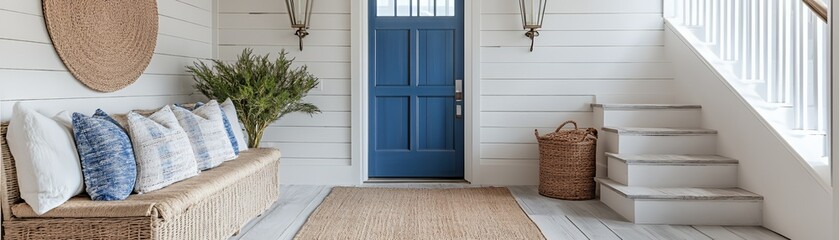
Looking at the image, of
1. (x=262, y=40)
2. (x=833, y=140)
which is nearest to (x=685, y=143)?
(x=833, y=140)

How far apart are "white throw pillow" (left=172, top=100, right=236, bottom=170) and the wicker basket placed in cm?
214

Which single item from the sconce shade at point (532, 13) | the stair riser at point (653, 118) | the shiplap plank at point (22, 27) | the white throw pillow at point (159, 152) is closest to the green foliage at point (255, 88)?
the white throw pillow at point (159, 152)

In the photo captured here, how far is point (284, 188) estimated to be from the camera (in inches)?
170

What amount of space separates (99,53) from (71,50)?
0.67ft

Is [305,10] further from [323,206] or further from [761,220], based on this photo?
[761,220]

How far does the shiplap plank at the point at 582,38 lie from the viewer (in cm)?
439

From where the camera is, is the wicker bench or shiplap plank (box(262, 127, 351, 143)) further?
shiplap plank (box(262, 127, 351, 143))

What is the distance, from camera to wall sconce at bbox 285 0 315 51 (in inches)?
169

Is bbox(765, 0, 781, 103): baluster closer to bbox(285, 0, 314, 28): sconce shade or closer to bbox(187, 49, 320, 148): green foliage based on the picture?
bbox(187, 49, 320, 148): green foliage

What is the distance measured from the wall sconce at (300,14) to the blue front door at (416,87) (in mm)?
527

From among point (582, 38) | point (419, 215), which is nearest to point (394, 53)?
point (582, 38)

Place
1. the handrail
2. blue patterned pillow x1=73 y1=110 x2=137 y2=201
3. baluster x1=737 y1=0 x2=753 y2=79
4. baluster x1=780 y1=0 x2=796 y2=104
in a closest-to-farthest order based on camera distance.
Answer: blue patterned pillow x1=73 y1=110 x2=137 y2=201
the handrail
baluster x1=780 y1=0 x2=796 y2=104
baluster x1=737 y1=0 x2=753 y2=79

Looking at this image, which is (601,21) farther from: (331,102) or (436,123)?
(331,102)

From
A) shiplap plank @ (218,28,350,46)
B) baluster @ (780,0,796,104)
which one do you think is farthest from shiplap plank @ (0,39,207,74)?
baluster @ (780,0,796,104)
